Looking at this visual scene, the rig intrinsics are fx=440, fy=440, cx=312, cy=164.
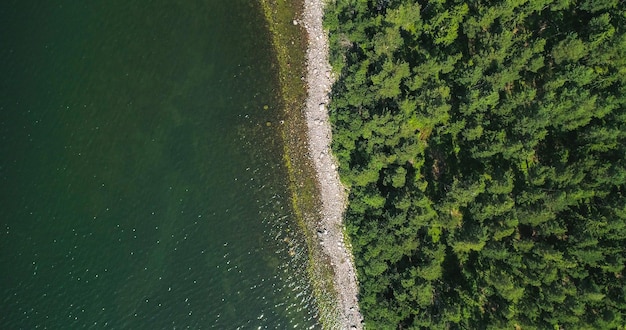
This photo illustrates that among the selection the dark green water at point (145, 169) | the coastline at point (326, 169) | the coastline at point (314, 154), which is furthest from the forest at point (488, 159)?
the dark green water at point (145, 169)

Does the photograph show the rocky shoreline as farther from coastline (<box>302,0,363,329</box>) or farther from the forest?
the forest

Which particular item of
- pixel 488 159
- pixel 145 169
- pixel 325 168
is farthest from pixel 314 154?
pixel 145 169

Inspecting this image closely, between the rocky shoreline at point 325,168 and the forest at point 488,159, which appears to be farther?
the rocky shoreline at point 325,168

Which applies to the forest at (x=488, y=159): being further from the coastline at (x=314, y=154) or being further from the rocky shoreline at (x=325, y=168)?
the coastline at (x=314, y=154)

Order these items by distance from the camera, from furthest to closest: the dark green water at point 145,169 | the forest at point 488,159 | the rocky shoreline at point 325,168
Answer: the dark green water at point 145,169 → the rocky shoreline at point 325,168 → the forest at point 488,159

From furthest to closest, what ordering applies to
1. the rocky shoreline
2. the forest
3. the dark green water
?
1. the dark green water
2. the rocky shoreline
3. the forest

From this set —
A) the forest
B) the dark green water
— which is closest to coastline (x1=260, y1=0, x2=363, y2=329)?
the dark green water

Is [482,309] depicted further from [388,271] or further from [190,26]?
[190,26]
